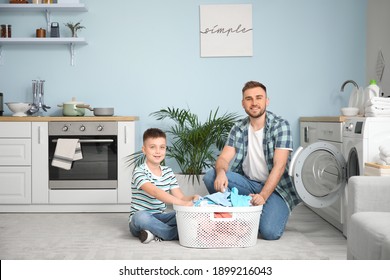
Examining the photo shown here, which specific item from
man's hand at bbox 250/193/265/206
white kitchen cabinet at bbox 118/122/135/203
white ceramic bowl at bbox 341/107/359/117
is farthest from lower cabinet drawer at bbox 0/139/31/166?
white ceramic bowl at bbox 341/107/359/117

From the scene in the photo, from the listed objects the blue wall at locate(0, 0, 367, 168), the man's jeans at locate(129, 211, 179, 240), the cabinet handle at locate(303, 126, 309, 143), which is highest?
the blue wall at locate(0, 0, 367, 168)

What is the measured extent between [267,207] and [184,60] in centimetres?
212

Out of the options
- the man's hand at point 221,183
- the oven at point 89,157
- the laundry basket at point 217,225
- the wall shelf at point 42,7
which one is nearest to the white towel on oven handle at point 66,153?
the oven at point 89,157

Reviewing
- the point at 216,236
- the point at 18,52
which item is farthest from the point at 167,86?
the point at 216,236

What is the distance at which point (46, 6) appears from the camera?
554 cm

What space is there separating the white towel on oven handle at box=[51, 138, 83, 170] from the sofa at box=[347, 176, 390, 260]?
9.78 feet

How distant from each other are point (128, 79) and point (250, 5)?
128 centimetres

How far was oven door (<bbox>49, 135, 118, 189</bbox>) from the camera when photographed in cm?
529

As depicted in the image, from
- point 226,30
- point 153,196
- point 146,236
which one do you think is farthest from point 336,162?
point 226,30

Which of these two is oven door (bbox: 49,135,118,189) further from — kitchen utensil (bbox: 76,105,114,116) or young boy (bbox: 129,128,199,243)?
young boy (bbox: 129,128,199,243)

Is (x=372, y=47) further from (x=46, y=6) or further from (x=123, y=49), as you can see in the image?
(x=46, y=6)

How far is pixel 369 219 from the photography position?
97.3 inches

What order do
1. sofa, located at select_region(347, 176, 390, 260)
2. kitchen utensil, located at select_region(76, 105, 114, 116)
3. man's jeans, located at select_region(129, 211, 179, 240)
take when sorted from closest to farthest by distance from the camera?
sofa, located at select_region(347, 176, 390, 260)
man's jeans, located at select_region(129, 211, 179, 240)
kitchen utensil, located at select_region(76, 105, 114, 116)

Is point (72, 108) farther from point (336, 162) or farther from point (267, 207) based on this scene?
point (336, 162)
